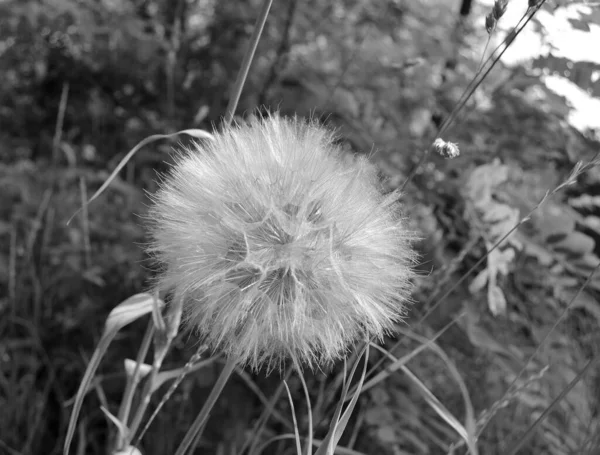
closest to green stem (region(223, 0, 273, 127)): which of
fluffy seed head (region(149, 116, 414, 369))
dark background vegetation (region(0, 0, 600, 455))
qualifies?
fluffy seed head (region(149, 116, 414, 369))

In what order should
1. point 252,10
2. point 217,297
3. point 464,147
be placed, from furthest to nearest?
point 252,10, point 464,147, point 217,297

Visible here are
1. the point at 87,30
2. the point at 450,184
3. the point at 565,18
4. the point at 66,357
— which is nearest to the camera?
the point at 565,18

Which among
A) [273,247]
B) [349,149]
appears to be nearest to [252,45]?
[273,247]

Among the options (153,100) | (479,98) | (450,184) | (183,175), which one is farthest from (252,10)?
(183,175)

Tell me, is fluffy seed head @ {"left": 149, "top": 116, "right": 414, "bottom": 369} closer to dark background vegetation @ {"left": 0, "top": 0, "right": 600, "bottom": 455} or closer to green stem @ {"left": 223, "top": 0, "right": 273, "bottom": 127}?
green stem @ {"left": 223, "top": 0, "right": 273, "bottom": 127}

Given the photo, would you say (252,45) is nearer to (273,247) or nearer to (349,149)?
(273,247)

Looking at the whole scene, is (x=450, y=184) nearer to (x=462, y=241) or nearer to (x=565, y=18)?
(x=462, y=241)
